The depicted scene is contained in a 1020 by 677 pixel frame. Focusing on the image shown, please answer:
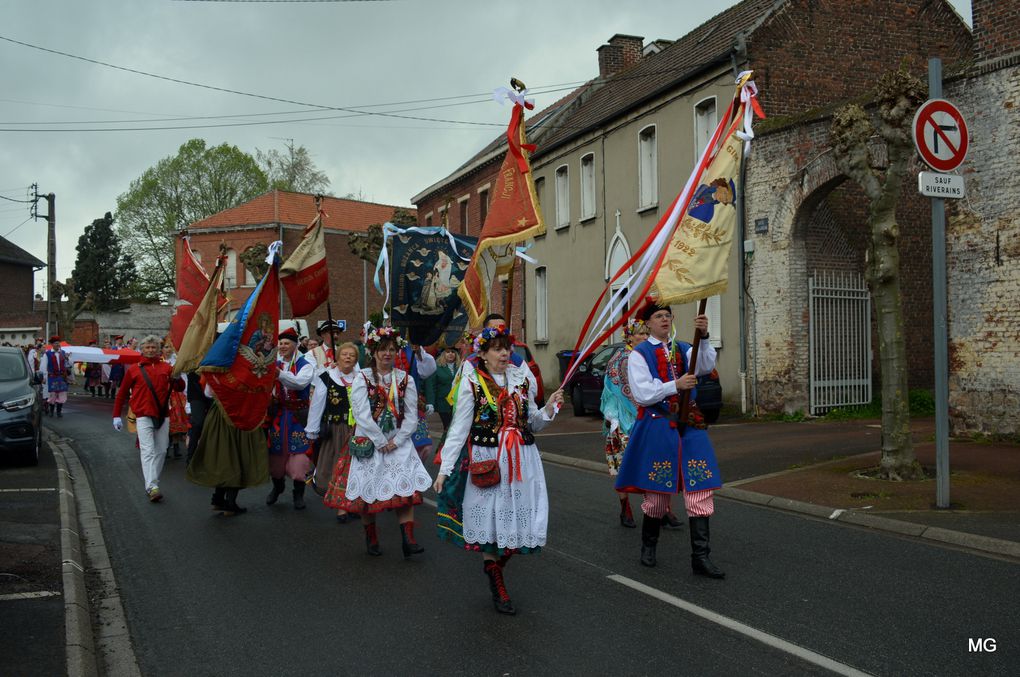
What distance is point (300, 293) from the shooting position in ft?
32.6

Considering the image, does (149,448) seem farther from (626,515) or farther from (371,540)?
(626,515)

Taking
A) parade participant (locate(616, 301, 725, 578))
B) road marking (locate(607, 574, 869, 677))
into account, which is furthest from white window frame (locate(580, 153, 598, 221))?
road marking (locate(607, 574, 869, 677))

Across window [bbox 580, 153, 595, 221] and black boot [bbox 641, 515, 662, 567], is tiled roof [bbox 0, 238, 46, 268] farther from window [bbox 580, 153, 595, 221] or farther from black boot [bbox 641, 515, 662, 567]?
black boot [bbox 641, 515, 662, 567]

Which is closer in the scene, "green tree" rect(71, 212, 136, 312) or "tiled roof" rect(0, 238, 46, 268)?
"tiled roof" rect(0, 238, 46, 268)

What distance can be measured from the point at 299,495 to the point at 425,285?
9.15 ft

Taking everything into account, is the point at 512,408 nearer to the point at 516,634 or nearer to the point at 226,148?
the point at 516,634

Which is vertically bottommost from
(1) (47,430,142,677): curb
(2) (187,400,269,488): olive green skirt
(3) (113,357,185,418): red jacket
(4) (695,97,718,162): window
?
(1) (47,430,142,677): curb

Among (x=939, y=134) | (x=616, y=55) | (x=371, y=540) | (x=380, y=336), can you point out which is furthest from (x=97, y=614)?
(x=616, y=55)

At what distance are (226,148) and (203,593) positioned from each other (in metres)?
60.1

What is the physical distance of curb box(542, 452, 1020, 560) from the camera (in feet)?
23.5

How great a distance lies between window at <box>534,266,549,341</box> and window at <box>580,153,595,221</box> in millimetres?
3207

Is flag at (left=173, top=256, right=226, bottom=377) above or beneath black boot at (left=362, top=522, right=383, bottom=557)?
above

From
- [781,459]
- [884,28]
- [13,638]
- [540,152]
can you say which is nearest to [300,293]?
[13,638]

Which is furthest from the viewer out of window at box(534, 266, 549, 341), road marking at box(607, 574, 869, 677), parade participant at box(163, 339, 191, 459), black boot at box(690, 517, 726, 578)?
window at box(534, 266, 549, 341)
